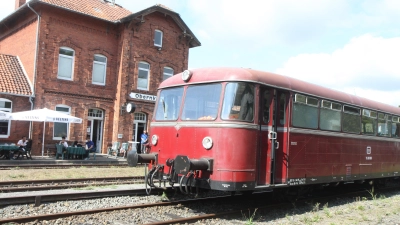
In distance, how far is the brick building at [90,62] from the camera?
2231cm

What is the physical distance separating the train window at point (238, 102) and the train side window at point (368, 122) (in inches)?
208

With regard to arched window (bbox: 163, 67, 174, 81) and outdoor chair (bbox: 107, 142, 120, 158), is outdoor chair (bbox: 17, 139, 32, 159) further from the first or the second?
arched window (bbox: 163, 67, 174, 81)

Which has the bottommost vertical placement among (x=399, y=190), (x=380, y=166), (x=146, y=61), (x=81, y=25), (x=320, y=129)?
(x=399, y=190)

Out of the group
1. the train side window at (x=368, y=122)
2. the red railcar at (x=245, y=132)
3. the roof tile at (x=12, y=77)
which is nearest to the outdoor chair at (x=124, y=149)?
the roof tile at (x=12, y=77)

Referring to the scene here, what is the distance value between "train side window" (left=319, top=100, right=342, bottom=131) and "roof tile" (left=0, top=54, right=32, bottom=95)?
682 inches

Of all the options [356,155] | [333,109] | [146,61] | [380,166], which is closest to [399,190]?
[380,166]

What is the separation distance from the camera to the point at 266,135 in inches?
327

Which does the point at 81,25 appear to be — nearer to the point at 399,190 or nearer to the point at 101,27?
the point at 101,27

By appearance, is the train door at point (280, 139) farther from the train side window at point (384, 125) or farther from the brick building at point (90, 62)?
the brick building at point (90, 62)

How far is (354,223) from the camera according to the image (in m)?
8.12

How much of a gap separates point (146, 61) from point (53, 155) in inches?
340

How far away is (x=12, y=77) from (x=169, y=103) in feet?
54.8

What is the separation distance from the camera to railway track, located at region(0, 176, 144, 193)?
1042cm

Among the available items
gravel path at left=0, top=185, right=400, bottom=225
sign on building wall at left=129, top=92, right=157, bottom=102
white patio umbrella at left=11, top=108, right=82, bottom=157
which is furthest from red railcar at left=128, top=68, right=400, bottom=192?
sign on building wall at left=129, top=92, right=157, bottom=102
